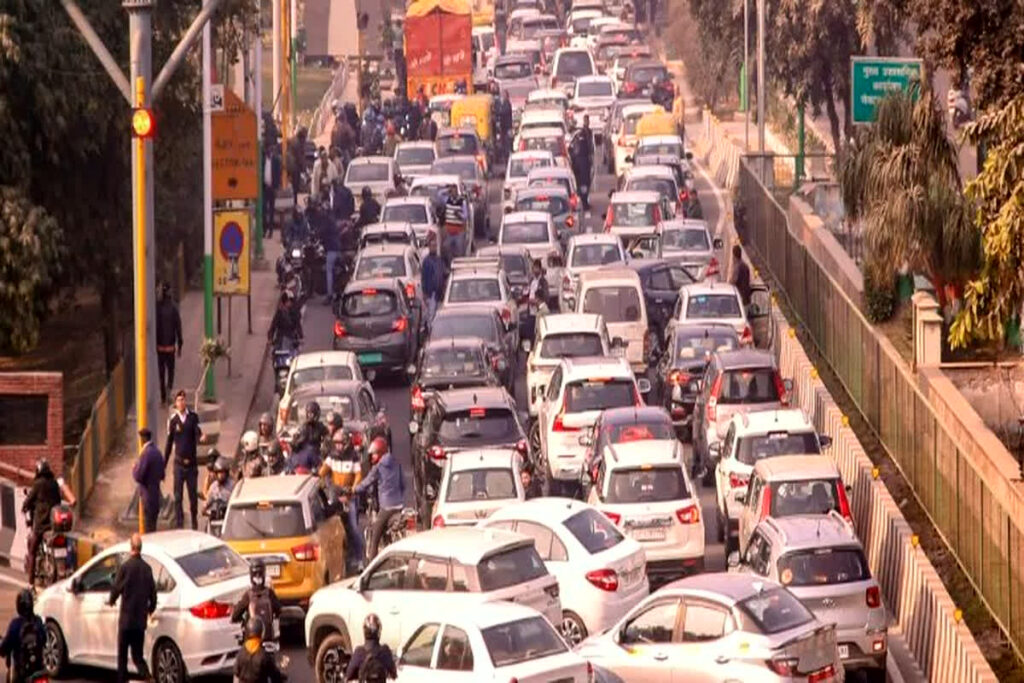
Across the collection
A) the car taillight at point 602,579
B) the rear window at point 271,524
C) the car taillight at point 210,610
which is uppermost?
the rear window at point 271,524

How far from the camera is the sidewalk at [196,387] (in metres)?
36.9

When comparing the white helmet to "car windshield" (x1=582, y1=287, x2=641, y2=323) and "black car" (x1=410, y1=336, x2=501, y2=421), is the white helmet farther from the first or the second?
"car windshield" (x1=582, y1=287, x2=641, y2=323)

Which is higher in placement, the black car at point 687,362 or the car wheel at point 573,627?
the black car at point 687,362

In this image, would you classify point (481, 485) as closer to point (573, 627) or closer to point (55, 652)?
point (573, 627)

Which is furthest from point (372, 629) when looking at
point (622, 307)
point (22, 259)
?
point (622, 307)

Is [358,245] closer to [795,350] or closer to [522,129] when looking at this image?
[795,350]

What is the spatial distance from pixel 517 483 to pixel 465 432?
133 inches

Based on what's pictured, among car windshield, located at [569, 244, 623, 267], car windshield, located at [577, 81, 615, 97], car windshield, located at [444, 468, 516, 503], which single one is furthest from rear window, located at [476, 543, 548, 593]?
car windshield, located at [577, 81, 615, 97]

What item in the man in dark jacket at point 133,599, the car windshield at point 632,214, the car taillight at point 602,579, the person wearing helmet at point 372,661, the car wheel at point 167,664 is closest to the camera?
the person wearing helmet at point 372,661

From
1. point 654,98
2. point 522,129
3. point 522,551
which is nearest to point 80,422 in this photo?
point 522,551

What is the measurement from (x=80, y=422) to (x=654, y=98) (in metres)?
38.9

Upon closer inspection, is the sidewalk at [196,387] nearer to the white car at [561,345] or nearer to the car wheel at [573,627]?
the white car at [561,345]

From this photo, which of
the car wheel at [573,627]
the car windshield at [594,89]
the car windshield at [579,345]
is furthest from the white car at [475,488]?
the car windshield at [594,89]

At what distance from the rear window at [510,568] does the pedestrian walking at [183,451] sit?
8.81 meters
